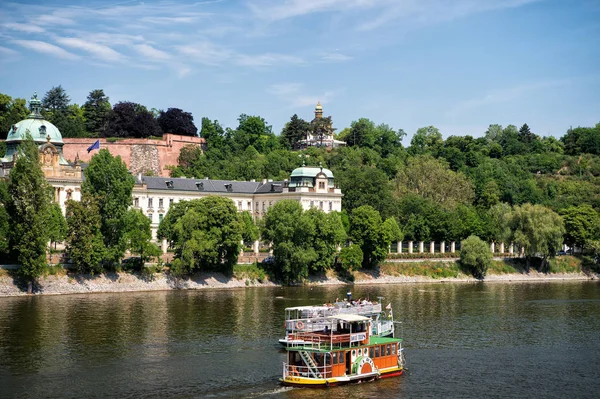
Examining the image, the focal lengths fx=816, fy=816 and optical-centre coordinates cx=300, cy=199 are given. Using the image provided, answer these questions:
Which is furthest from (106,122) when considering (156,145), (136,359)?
(136,359)

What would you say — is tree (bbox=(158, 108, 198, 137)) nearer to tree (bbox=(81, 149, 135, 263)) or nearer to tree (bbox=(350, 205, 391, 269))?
tree (bbox=(350, 205, 391, 269))

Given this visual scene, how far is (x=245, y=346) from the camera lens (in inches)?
2219

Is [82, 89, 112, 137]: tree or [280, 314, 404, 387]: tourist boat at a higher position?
[82, 89, 112, 137]: tree

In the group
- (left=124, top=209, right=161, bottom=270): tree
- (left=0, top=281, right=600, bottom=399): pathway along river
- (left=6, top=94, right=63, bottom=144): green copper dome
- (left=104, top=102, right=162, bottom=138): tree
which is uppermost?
(left=104, top=102, right=162, bottom=138): tree

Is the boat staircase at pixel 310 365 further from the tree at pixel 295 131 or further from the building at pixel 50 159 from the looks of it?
the tree at pixel 295 131

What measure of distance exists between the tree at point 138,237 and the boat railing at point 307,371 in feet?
152

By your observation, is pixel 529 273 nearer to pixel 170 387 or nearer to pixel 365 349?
pixel 365 349

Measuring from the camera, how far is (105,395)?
43000 mm

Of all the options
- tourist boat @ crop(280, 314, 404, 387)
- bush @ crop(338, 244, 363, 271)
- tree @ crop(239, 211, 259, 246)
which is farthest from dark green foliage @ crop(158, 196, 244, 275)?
tourist boat @ crop(280, 314, 404, 387)

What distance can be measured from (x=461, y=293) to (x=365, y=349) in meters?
47.8

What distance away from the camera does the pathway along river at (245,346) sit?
4519 cm

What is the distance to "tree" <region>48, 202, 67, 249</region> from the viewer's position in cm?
8269

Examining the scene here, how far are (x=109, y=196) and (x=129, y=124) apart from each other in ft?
206

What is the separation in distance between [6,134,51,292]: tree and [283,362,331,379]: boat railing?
4169 centimetres
